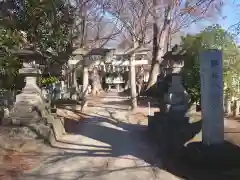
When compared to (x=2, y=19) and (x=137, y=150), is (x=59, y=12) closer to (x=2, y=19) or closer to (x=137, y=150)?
(x=2, y=19)

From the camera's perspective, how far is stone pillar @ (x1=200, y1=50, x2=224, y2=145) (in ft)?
25.3

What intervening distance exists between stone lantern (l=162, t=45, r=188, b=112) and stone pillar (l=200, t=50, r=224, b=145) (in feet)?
9.92

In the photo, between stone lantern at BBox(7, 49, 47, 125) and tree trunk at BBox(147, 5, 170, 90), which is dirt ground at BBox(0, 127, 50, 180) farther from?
tree trunk at BBox(147, 5, 170, 90)

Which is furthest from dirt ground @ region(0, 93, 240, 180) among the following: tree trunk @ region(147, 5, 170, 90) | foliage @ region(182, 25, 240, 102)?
tree trunk @ region(147, 5, 170, 90)

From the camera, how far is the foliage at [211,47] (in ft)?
51.1

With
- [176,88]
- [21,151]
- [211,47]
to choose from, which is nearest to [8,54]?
[21,151]

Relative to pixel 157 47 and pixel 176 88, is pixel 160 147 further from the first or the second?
pixel 157 47

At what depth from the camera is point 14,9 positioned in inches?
608

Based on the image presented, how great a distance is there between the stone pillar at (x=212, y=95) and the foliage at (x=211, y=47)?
7626mm

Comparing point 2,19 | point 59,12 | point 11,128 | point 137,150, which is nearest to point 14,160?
point 11,128

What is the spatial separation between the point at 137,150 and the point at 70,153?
185cm

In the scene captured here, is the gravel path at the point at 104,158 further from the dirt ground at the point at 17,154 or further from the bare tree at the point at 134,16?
the bare tree at the point at 134,16

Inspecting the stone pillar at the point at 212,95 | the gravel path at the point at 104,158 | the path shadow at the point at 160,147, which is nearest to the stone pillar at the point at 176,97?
the path shadow at the point at 160,147

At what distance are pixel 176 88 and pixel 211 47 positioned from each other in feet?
16.9
